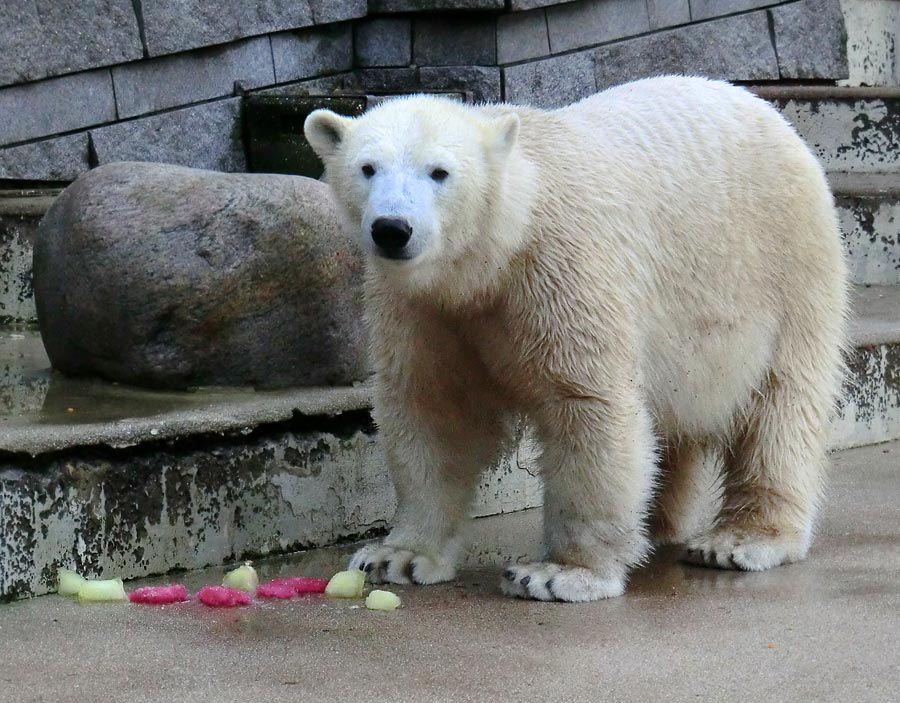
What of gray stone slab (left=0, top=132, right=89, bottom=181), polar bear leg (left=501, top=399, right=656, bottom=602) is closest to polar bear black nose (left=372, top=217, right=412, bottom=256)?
polar bear leg (left=501, top=399, right=656, bottom=602)

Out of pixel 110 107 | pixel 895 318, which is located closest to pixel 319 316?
pixel 110 107

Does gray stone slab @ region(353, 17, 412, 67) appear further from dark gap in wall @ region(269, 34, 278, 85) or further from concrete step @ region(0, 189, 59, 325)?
concrete step @ region(0, 189, 59, 325)

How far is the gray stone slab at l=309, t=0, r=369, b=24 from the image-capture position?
6.36 m

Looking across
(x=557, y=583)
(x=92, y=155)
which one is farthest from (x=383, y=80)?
(x=557, y=583)

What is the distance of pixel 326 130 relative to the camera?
3340 millimetres

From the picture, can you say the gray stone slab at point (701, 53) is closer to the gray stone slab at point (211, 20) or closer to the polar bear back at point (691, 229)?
the gray stone slab at point (211, 20)

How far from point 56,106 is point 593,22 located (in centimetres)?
249

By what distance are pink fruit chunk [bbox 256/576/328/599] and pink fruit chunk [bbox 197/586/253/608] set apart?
0.21ft

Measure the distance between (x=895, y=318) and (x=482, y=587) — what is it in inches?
106

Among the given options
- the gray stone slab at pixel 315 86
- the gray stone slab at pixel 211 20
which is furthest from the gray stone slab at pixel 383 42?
the gray stone slab at pixel 211 20

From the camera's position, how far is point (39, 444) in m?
3.41

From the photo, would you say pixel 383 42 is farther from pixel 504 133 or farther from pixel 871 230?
pixel 504 133

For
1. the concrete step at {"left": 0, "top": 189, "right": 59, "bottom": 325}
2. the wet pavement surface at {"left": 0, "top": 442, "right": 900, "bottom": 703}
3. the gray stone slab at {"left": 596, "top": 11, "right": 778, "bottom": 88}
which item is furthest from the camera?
the gray stone slab at {"left": 596, "top": 11, "right": 778, "bottom": 88}

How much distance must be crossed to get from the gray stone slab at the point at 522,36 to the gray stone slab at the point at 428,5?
5.8 inches
